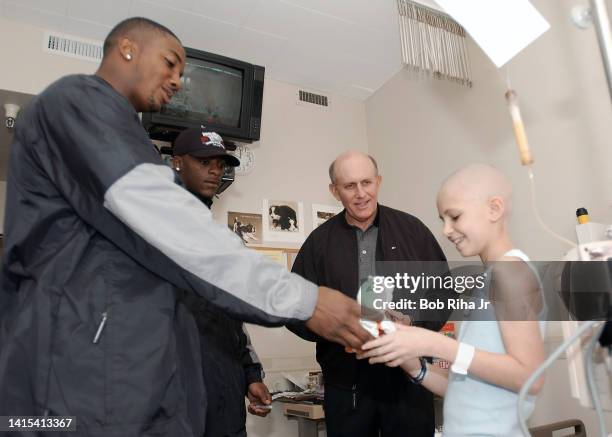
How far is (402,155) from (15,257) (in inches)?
105

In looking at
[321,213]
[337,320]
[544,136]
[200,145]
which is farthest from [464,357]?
[321,213]

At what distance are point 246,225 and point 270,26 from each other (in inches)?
48.9

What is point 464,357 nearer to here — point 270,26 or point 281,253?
point 281,253

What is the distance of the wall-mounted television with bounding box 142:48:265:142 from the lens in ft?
8.79

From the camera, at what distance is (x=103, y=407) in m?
0.90

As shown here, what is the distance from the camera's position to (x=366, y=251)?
6.39ft

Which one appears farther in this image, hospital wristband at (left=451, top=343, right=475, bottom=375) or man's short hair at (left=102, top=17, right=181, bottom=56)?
man's short hair at (left=102, top=17, right=181, bottom=56)

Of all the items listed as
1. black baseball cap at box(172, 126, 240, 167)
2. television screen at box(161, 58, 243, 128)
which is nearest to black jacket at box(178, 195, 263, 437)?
black baseball cap at box(172, 126, 240, 167)

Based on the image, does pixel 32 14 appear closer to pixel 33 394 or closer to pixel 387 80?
pixel 387 80

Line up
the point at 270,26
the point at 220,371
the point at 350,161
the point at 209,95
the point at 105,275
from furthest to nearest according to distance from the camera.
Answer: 1. the point at 270,26
2. the point at 209,95
3. the point at 350,161
4. the point at 220,371
5. the point at 105,275

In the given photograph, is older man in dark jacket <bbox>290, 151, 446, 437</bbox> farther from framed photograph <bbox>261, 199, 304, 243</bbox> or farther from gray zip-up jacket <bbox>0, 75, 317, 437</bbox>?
framed photograph <bbox>261, 199, 304, 243</bbox>

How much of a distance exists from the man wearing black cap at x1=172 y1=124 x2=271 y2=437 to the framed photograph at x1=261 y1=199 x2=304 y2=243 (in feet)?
3.62

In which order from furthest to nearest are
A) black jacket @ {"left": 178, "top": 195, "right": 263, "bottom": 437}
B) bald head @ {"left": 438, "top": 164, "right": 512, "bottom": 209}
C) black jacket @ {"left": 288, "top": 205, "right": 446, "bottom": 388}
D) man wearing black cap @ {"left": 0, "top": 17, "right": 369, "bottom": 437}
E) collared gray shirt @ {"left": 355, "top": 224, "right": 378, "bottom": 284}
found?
collared gray shirt @ {"left": 355, "top": 224, "right": 378, "bottom": 284} < black jacket @ {"left": 288, "top": 205, "right": 446, "bottom": 388} < black jacket @ {"left": 178, "top": 195, "right": 263, "bottom": 437} < bald head @ {"left": 438, "top": 164, "right": 512, "bottom": 209} < man wearing black cap @ {"left": 0, "top": 17, "right": 369, "bottom": 437}

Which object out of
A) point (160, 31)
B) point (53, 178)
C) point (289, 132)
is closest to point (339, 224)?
point (160, 31)
